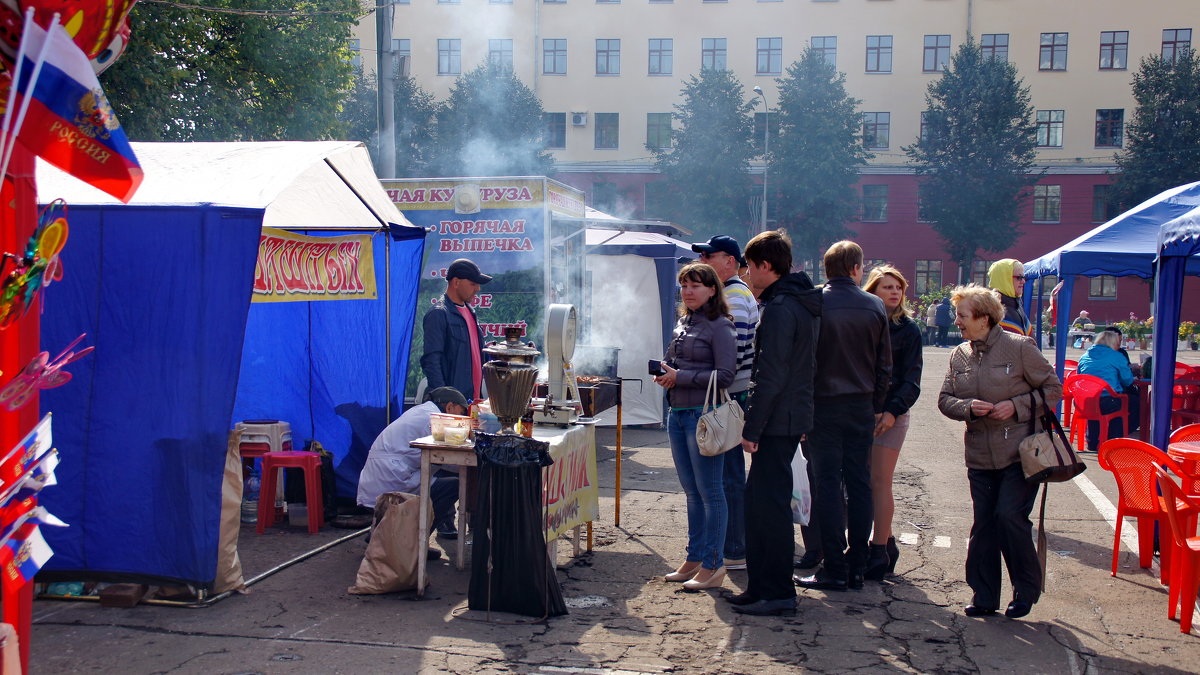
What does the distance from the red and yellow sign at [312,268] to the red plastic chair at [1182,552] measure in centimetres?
517

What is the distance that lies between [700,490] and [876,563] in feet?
3.89

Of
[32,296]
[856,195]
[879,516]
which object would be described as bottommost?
[879,516]

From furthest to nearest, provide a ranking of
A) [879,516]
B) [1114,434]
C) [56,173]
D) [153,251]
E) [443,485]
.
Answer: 1. [1114,434]
2. [443,485]
3. [879,516]
4. [56,173]
5. [153,251]

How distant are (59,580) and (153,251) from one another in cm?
177

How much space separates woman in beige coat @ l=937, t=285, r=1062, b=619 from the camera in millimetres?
4973

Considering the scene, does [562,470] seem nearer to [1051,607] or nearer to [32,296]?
[1051,607]

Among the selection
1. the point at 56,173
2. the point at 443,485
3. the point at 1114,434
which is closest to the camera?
the point at 56,173

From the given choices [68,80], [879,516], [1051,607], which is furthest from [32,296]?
[1051,607]

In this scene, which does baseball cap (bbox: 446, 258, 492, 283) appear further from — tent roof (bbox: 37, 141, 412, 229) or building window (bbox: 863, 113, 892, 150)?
building window (bbox: 863, 113, 892, 150)

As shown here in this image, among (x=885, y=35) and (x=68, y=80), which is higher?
(x=885, y=35)

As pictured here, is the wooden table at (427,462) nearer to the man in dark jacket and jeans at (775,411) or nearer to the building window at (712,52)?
the man in dark jacket and jeans at (775,411)

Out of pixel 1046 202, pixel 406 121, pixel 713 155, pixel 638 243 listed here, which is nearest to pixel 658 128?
pixel 713 155

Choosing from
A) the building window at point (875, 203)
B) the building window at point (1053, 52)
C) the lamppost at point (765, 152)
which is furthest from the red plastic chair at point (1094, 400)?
the building window at point (1053, 52)

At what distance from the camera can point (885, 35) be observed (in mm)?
44594
